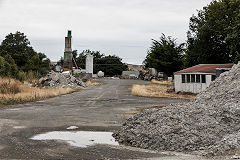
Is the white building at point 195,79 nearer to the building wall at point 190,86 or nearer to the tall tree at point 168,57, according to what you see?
the building wall at point 190,86

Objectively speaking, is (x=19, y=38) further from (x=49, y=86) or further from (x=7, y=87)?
(x=7, y=87)

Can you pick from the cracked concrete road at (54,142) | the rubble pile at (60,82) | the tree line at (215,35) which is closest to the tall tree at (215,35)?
the tree line at (215,35)

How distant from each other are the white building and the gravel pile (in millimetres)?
16991

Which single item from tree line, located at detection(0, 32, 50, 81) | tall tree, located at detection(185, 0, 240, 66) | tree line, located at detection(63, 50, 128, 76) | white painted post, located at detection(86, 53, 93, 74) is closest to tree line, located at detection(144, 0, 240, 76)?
tall tree, located at detection(185, 0, 240, 66)

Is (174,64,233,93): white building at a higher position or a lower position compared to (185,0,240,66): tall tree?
lower

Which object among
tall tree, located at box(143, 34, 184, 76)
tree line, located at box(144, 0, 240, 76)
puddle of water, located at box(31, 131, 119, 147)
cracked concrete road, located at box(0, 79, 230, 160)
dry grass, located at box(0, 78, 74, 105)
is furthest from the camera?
tall tree, located at box(143, 34, 184, 76)

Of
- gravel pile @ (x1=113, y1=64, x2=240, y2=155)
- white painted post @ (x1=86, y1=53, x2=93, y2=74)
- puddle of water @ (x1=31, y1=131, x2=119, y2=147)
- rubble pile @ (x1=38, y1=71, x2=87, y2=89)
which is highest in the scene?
white painted post @ (x1=86, y1=53, x2=93, y2=74)

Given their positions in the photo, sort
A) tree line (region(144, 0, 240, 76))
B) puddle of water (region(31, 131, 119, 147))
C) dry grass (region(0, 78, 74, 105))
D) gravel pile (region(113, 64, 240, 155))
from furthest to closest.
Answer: tree line (region(144, 0, 240, 76)) → dry grass (region(0, 78, 74, 105)) → puddle of water (region(31, 131, 119, 147)) → gravel pile (region(113, 64, 240, 155))

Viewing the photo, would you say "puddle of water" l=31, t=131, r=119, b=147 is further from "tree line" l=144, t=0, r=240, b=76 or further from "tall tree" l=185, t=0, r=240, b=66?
"tall tree" l=185, t=0, r=240, b=66

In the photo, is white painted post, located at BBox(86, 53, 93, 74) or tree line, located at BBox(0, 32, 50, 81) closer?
tree line, located at BBox(0, 32, 50, 81)

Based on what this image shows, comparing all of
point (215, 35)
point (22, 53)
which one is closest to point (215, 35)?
point (215, 35)

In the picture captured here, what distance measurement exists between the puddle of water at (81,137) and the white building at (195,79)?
19214 millimetres

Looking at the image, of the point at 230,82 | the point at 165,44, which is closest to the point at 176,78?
the point at 230,82

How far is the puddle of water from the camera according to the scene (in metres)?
8.66
